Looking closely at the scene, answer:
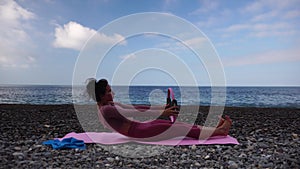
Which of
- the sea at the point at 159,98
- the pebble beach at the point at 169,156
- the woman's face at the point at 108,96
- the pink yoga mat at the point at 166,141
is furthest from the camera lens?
the sea at the point at 159,98

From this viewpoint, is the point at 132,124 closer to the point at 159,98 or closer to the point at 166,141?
the point at 166,141

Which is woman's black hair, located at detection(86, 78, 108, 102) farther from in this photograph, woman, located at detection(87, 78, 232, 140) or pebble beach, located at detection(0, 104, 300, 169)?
pebble beach, located at detection(0, 104, 300, 169)

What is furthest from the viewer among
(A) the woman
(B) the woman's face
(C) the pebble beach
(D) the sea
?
(D) the sea

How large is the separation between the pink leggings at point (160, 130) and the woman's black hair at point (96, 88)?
87 centimetres

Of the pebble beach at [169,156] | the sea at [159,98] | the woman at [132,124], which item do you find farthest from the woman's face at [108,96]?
the pebble beach at [169,156]

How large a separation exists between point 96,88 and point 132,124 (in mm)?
994

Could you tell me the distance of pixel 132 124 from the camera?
5.54 m

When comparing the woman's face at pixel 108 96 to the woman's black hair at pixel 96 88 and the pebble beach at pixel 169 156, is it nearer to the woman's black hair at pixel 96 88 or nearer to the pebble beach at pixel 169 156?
the woman's black hair at pixel 96 88

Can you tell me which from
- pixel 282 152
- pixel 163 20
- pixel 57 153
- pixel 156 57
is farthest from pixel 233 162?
pixel 163 20

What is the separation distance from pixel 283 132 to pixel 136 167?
14.5 ft

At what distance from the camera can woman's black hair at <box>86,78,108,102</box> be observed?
5.67 m

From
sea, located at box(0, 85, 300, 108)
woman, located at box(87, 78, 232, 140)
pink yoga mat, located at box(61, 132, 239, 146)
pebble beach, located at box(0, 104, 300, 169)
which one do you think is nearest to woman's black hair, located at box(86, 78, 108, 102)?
woman, located at box(87, 78, 232, 140)

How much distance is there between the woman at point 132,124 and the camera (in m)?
5.48

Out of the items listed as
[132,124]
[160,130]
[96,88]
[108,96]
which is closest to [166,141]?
[160,130]
